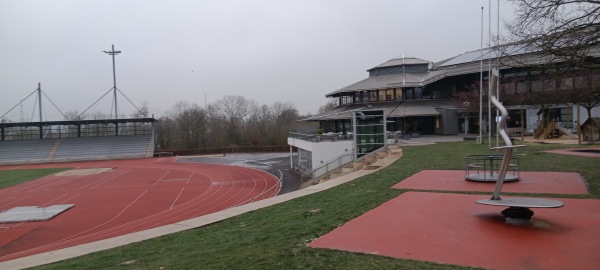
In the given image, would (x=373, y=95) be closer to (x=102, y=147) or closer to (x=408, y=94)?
(x=408, y=94)

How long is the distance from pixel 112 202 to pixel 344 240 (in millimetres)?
26682

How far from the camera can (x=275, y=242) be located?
810 centimetres

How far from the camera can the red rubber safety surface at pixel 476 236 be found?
6.21 metres

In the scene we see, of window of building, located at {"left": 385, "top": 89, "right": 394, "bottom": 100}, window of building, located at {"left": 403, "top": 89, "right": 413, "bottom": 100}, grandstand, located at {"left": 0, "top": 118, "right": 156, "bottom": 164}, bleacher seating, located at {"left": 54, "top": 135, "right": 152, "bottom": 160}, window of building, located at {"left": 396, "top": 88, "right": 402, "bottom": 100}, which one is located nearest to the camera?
window of building, located at {"left": 403, "top": 89, "right": 413, "bottom": 100}

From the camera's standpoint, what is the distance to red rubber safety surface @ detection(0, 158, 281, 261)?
19938 millimetres

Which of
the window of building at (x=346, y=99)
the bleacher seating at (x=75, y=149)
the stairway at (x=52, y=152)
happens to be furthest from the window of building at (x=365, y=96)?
the stairway at (x=52, y=152)

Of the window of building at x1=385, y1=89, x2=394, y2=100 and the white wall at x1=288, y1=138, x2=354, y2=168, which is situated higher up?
the window of building at x1=385, y1=89, x2=394, y2=100

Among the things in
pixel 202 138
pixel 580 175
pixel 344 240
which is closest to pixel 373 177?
pixel 580 175

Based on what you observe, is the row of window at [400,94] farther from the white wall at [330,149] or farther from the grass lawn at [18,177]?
the grass lawn at [18,177]

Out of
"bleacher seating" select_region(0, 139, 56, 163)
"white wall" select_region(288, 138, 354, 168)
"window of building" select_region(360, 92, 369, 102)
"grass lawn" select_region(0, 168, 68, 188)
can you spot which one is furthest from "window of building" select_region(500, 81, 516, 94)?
"bleacher seating" select_region(0, 139, 56, 163)

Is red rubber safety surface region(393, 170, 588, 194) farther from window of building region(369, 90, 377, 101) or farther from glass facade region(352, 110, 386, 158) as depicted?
window of building region(369, 90, 377, 101)

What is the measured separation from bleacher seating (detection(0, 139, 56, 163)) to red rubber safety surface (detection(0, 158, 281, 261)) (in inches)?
1125

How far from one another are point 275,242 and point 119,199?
87.5 ft

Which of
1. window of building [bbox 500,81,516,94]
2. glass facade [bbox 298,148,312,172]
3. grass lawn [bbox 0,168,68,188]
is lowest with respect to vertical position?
grass lawn [bbox 0,168,68,188]
